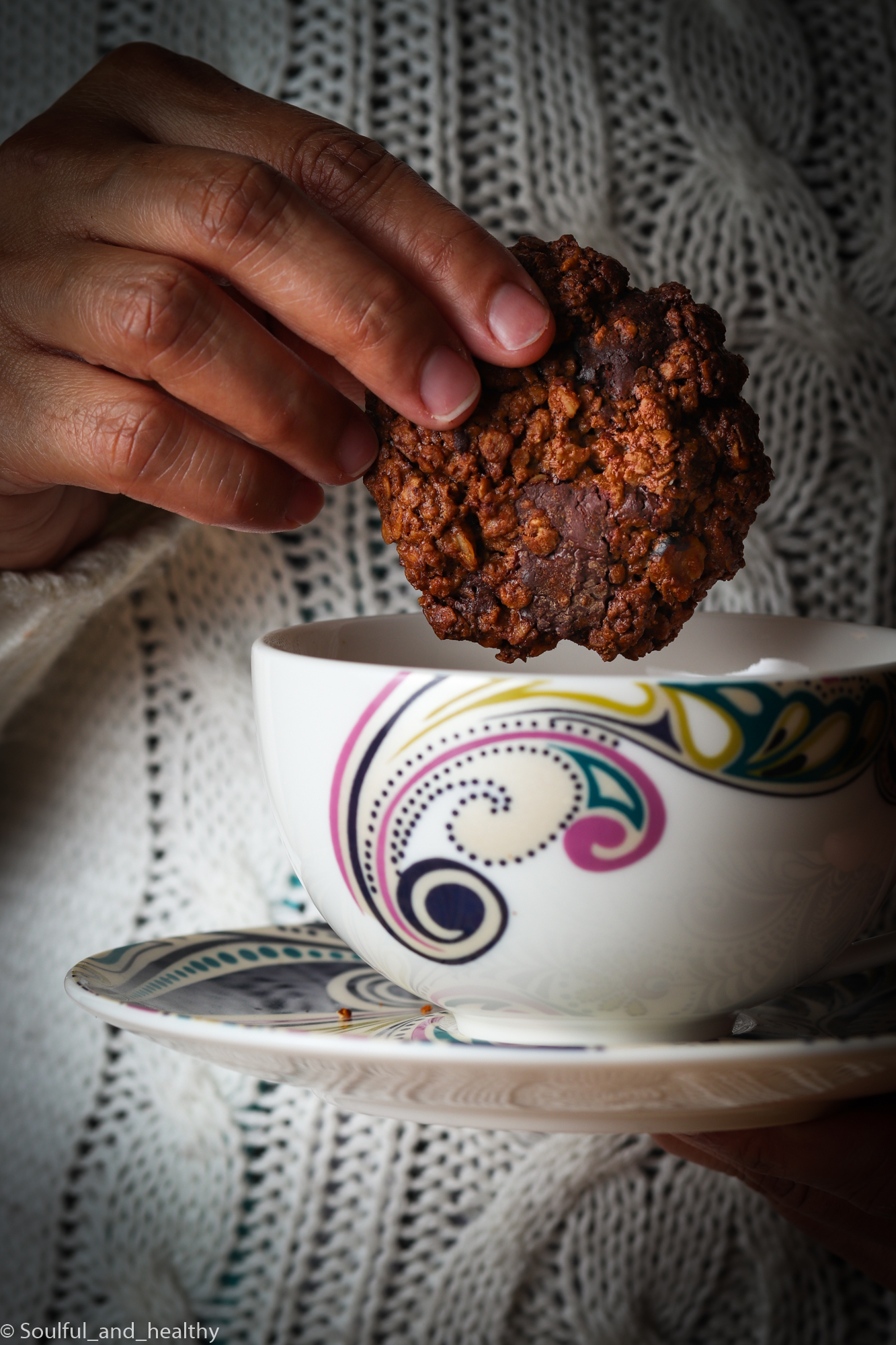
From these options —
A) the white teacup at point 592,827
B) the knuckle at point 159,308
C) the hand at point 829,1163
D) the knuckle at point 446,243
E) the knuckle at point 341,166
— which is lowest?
the hand at point 829,1163

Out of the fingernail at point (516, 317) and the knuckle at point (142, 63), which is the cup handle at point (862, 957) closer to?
the fingernail at point (516, 317)

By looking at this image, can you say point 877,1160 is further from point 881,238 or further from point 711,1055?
point 881,238

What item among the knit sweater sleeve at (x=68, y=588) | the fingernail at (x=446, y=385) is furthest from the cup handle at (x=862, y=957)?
the knit sweater sleeve at (x=68, y=588)

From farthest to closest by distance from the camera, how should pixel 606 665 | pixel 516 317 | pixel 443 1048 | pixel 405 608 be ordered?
pixel 405 608
pixel 606 665
pixel 516 317
pixel 443 1048

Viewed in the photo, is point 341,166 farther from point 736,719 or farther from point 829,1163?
point 829,1163

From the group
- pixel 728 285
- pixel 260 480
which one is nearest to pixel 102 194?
pixel 260 480

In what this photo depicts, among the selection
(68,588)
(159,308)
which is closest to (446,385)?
(159,308)
